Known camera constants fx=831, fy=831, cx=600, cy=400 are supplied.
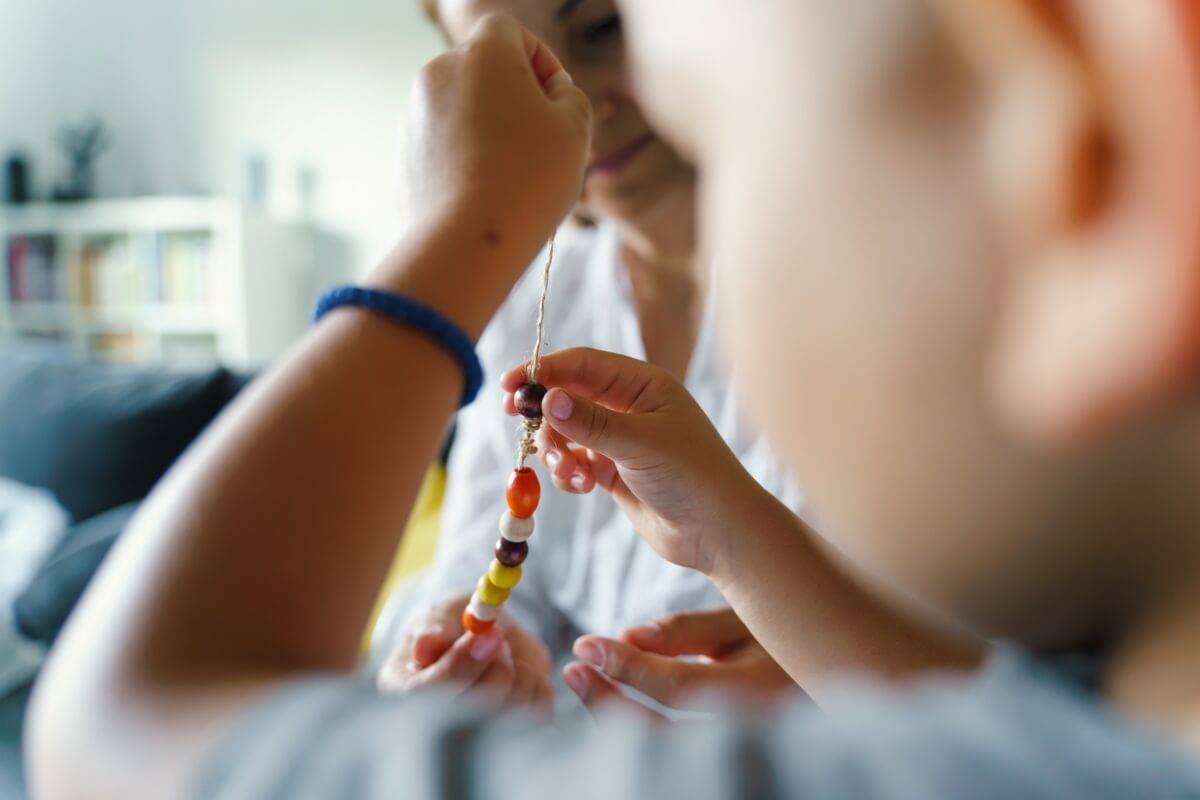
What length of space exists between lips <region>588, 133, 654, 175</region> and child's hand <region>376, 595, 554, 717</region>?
309 mm

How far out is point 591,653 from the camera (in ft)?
1.59

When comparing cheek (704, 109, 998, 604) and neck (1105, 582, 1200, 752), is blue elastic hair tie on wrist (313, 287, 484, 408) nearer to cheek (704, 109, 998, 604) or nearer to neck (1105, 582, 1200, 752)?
cheek (704, 109, 998, 604)

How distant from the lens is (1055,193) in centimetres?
18

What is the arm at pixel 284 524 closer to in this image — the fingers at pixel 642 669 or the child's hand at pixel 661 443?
the child's hand at pixel 661 443

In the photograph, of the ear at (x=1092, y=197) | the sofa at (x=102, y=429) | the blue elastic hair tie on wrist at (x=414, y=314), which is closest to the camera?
the ear at (x=1092, y=197)

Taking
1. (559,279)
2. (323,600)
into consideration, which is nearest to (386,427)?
(323,600)

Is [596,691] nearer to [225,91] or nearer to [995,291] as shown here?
A: [995,291]

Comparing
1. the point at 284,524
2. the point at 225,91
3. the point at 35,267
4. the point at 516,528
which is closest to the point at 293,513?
the point at 284,524

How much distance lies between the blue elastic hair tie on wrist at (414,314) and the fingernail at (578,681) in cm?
26

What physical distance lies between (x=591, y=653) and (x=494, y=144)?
0.98ft

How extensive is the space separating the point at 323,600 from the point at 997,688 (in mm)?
189

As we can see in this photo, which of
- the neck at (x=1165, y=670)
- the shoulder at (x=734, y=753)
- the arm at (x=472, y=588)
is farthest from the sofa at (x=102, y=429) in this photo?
the neck at (x=1165, y=670)

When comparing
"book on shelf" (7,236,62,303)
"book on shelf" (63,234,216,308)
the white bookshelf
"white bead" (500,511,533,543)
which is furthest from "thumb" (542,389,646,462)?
"book on shelf" (7,236,62,303)

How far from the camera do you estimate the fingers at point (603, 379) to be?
16.3 inches
